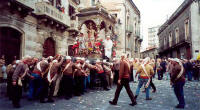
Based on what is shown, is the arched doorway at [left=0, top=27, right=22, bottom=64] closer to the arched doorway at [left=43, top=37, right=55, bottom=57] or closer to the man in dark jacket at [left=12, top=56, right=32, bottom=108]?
the arched doorway at [left=43, top=37, right=55, bottom=57]

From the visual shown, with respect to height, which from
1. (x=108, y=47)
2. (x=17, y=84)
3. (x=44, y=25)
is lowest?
(x=17, y=84)

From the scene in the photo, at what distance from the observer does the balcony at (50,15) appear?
14.7 metres

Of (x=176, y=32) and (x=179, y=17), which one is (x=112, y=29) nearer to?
(x=179, y=17)

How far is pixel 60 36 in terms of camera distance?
1841cm

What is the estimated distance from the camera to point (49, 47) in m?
17.2

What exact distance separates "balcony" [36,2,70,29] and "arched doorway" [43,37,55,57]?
162 centimetres

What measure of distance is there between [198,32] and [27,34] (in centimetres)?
2037

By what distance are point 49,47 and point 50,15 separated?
3.28 m

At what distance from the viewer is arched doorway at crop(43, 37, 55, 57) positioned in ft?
54.0

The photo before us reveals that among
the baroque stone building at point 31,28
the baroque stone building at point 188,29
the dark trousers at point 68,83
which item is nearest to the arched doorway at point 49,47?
the baroque stone building at point 31,28

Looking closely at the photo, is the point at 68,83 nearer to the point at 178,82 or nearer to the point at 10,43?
the point at 178,82

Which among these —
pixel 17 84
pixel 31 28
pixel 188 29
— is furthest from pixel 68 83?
pixel 188 29

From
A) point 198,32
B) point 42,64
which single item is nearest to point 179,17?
point 198,32

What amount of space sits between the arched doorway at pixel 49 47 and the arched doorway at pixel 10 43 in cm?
298
